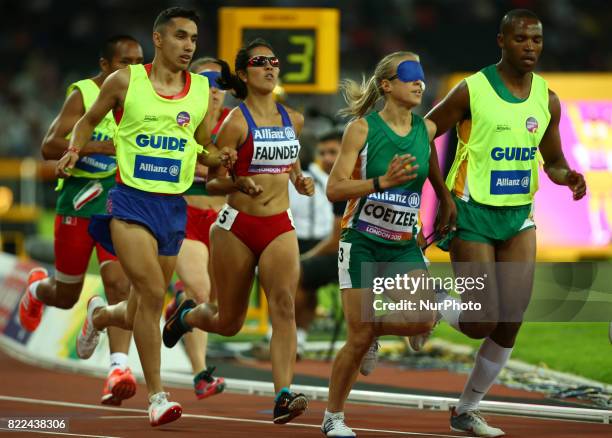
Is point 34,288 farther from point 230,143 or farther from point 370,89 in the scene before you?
point 370,89

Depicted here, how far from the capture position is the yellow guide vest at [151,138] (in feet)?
28.1

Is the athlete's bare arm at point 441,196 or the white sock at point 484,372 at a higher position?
the athlete's bare arm at point 441,196

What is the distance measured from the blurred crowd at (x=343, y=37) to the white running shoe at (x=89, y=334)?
17883mm

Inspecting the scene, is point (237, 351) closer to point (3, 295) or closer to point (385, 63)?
point (3, 295)

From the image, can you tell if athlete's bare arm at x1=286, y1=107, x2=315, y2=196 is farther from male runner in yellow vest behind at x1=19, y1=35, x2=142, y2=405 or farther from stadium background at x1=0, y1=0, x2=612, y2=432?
stadium background at x1=0, y1=0, x2=612, y2=432

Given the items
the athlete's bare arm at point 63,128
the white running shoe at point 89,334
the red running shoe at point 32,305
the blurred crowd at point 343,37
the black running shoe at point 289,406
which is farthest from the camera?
the blurred crowd at point 343,37

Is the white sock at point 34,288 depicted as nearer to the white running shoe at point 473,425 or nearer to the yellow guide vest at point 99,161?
the yellow guide vest at point 99,161

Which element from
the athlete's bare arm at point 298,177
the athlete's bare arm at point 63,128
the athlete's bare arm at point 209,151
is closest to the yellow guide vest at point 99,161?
the athlete's bare arm at point 63,128

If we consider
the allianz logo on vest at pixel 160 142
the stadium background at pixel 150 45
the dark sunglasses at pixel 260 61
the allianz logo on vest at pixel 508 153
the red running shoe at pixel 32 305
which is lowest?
the red running shoe at pixel 32 305

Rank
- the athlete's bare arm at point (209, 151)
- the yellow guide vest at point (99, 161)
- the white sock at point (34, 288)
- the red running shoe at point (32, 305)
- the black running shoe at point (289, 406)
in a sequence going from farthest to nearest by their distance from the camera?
the red running shoe at point (32, 305) < the white sock at point (34, 288) < the yellow guide vest at point (99, 161) < the athlete's bare arm at point (209, 151) < the black running shoe at point (289, 406)

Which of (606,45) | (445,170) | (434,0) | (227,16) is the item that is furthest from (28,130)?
(227,16)

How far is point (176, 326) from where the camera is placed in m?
10.0

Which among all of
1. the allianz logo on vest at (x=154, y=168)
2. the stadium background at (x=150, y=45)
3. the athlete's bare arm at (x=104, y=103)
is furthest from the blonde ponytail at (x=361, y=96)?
the stadium background at (x=150, y=45)

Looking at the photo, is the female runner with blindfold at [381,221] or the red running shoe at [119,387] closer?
the female runner with blindfold at [381,221]
